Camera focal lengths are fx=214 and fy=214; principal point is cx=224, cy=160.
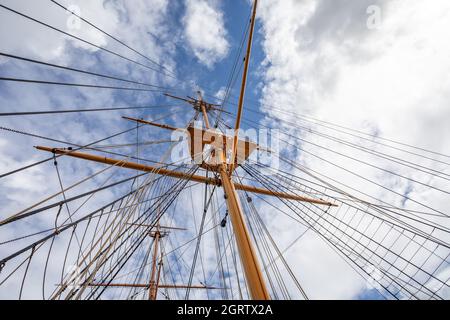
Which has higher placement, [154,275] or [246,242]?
[246,242]

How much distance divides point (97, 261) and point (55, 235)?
Answer: 2.26ft

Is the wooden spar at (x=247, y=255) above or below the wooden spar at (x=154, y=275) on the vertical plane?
above

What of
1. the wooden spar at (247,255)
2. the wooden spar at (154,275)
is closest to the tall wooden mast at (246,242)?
the wooden spar at (247,255)

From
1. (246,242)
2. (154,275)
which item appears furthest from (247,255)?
(154,275)

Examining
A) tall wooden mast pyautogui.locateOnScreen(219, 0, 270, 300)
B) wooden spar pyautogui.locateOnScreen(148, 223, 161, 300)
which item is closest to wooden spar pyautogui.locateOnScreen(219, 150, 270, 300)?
tall wooden mast pyautogui.locateOnScreen(219, 0, 270, 300)

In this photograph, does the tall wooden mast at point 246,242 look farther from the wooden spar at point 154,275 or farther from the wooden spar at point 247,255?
the wooden spar at point 154,275

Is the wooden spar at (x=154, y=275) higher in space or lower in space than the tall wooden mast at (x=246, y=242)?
lower

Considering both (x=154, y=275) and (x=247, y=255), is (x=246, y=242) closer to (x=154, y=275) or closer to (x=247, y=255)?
(x=247, y=255)

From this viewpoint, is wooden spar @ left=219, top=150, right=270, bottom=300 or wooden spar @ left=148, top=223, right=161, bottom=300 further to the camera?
Result: wooden spar @ left=148, top=223, right=161, bottom=300

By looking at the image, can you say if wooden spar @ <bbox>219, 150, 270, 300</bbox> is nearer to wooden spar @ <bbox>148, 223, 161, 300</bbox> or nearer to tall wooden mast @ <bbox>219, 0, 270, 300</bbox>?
tall wooden mast @ <bbox>219, 0, 270, 300</bbox>

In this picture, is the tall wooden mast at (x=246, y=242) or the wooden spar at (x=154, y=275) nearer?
the tall wooden mast at (x=246, y=242)

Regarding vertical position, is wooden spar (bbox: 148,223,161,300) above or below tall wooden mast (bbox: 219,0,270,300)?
below
